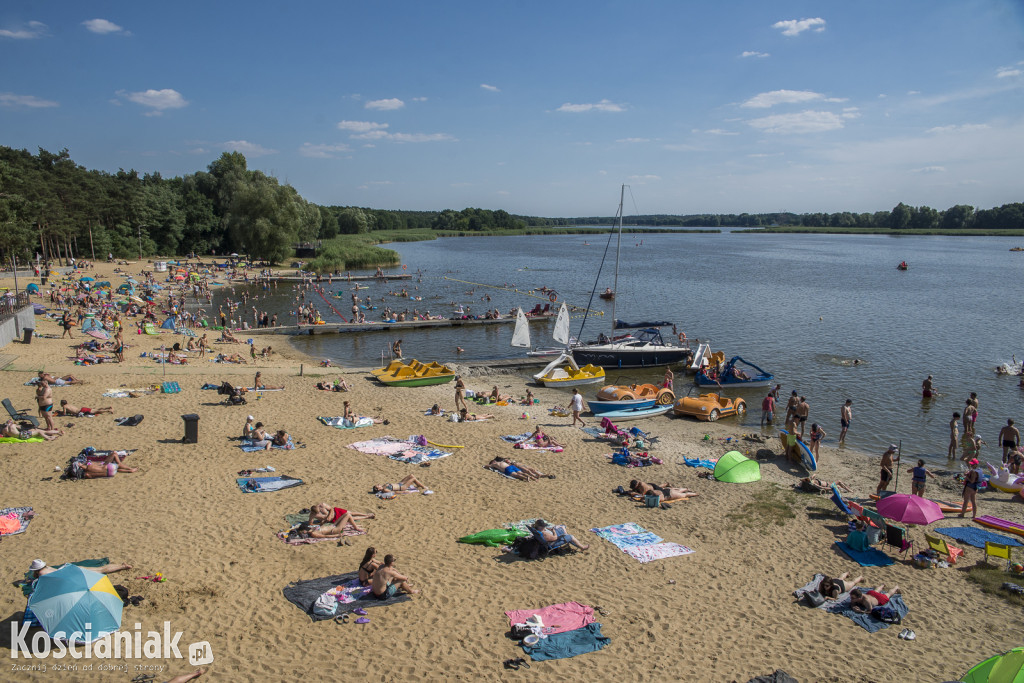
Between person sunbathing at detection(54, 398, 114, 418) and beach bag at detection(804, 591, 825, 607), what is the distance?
1751cm

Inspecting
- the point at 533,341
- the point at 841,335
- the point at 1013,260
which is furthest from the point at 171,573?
the point at 1013,260

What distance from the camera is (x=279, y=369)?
24.7 m

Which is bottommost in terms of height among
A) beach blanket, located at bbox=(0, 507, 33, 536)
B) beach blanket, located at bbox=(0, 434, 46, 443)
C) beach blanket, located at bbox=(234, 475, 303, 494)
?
beach blanket, located at bbox=(234, 475, 303, 494)

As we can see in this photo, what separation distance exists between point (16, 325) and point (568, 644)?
28.4m

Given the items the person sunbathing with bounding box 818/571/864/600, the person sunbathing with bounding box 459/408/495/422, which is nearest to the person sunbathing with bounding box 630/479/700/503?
the person sunbathing with bounding box 818/571/864/600

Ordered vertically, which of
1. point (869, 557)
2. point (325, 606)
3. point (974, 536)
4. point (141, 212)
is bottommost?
point (974, 536)

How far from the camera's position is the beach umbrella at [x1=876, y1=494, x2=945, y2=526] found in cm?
1103

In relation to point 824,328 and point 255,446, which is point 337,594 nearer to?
point 255,446

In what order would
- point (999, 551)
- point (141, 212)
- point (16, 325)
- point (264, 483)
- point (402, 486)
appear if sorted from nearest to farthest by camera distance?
point (999, 551), point (264, 483), point (402, 486), point (16, 325), point (141, 212)

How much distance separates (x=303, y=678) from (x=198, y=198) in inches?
3314

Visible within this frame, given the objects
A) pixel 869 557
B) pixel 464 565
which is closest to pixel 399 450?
pixel 464 565

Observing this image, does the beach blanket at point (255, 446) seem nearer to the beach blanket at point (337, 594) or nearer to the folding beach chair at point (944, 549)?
the beach blanket at point (337, 594)

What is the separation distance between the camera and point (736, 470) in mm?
14188

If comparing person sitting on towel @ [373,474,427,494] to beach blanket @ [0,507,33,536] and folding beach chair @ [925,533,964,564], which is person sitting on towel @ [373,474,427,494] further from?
folding beach chair @ [925,533,964,564]
